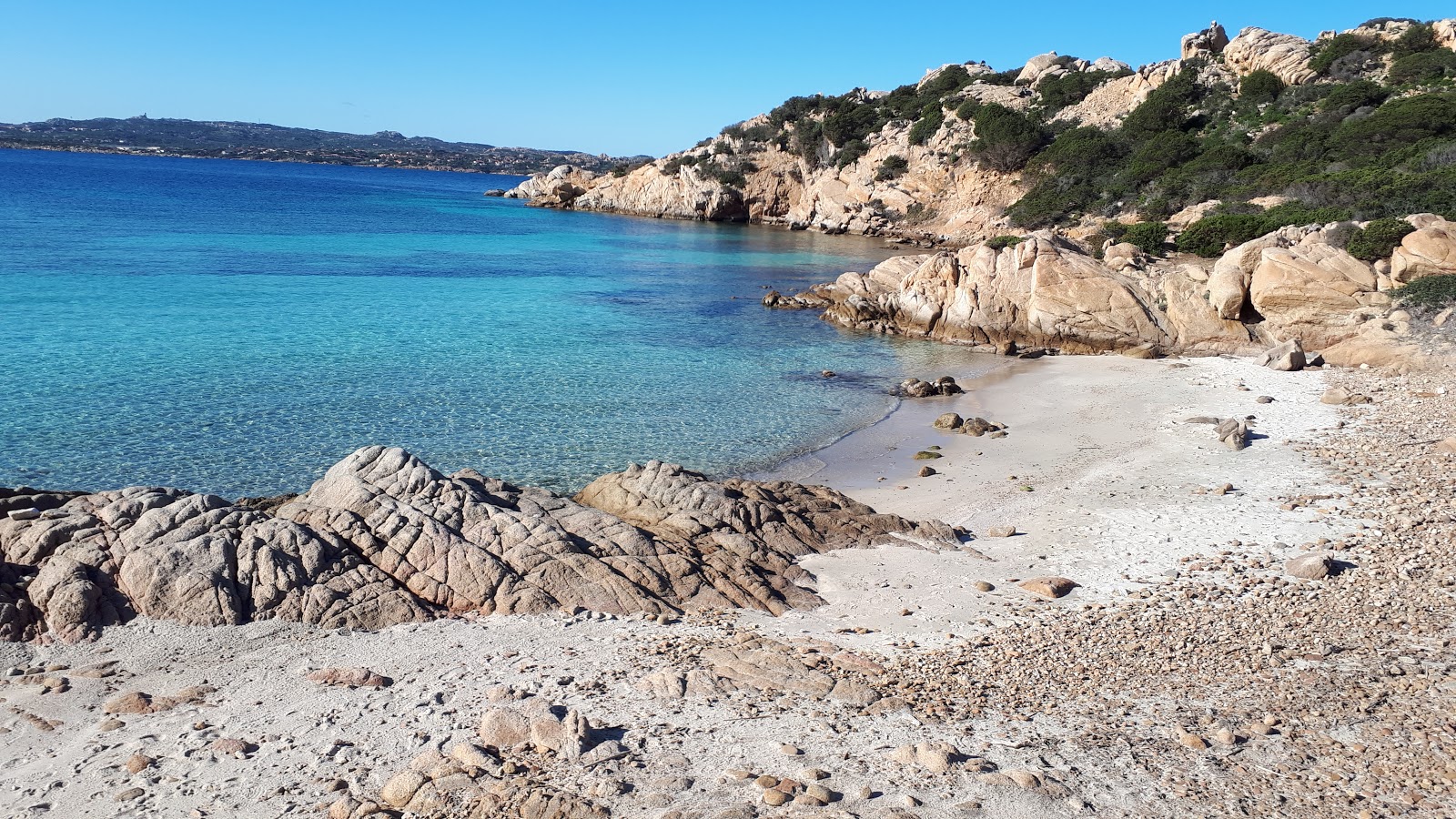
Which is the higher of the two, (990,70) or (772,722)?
(990,70)

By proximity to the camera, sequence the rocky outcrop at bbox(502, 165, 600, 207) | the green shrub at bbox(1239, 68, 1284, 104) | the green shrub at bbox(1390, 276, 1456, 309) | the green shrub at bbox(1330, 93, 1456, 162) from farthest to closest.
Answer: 1. the rocky outcrop at bbox(502, 165, 600, 207)
2. the green shrub at bbox(1239, 68, 1284, 104)
3. the green shrub at bbox(1330, 93, 1456, 162)
4. the green shrub at bbox(1390, 276, 1456, 309)

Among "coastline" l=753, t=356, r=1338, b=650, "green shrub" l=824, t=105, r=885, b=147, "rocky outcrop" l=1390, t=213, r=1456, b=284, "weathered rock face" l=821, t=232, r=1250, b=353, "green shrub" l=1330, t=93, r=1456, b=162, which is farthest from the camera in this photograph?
"green shrub" l=824, t=105, r=885, b=147

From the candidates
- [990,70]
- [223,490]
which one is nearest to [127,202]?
[223,490]

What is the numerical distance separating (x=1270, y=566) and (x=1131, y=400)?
32.5 feet

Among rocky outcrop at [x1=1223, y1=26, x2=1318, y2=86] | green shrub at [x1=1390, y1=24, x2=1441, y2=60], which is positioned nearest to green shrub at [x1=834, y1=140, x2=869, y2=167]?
rocky outcrop at [x1=1223, y1=26, x2=1318, y2=86]

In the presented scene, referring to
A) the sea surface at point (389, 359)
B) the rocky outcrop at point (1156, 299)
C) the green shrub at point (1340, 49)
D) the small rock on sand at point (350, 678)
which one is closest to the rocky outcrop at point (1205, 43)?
the green shrub at point (1340, 49)

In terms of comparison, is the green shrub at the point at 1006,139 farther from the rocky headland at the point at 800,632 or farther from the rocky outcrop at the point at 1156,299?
the rocky headland at the point at 800,632

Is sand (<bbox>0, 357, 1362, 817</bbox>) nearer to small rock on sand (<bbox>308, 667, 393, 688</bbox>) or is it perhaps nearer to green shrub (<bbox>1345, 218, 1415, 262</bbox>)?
small rock on sand (<bbox>308, 667, 393, 688</bbox>)

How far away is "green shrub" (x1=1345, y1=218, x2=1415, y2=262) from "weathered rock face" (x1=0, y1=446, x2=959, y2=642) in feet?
60.1

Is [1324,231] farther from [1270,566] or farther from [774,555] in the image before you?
[774,555]

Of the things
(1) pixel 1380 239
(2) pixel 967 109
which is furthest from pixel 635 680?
(2) pixel 967 109

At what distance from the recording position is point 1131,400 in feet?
64.0

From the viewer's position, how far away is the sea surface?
1543 cm

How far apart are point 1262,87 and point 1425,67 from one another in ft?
25.5
